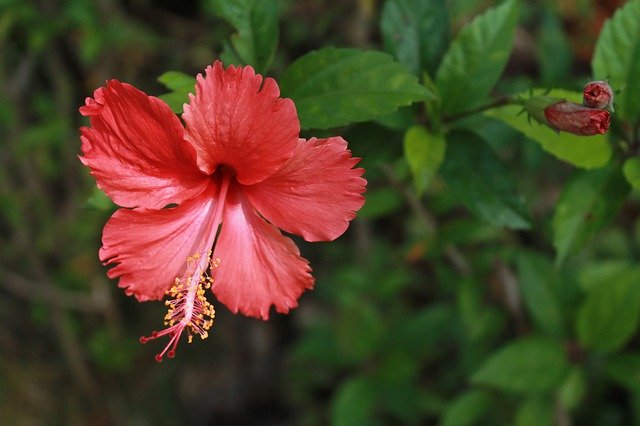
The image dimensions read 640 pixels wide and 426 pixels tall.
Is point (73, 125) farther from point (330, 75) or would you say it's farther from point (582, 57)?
point (582, 57)

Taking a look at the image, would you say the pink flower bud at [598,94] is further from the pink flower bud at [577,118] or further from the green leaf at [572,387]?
the green leaf at [572,387]

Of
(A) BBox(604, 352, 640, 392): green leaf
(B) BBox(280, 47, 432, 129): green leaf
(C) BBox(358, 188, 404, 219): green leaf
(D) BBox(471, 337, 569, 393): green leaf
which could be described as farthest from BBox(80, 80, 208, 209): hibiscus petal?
(A) BBox(604, 352, 640, 392): green leaf

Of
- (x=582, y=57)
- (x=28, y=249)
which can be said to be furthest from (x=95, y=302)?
(x=582, y=57)

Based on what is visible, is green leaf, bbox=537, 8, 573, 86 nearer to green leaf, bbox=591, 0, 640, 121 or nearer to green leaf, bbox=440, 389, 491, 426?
green leaf, bbox=591, 0, 640, 121

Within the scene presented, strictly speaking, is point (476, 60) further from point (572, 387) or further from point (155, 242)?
point (572, 387)

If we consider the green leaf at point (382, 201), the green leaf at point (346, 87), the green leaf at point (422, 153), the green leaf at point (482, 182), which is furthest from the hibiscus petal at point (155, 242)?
the green leaf at point (382, 201)
